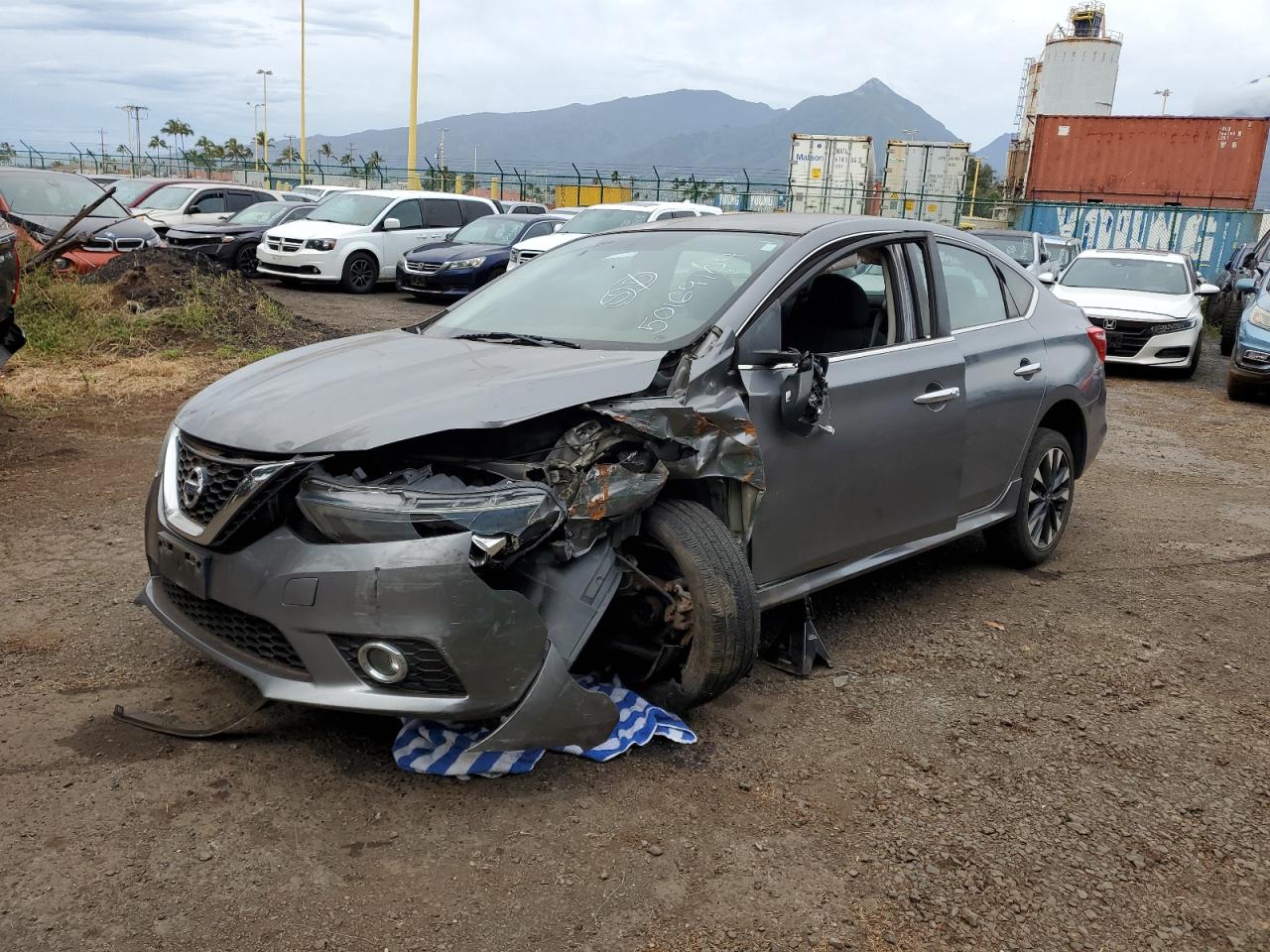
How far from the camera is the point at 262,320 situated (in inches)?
462

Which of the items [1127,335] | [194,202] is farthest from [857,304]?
[194,202]

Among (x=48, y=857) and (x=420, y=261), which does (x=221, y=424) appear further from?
(x=420, y=261)

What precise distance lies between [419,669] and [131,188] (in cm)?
1971

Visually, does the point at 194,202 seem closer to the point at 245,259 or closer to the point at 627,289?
the point at 245,259

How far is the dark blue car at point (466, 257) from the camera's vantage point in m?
16.1

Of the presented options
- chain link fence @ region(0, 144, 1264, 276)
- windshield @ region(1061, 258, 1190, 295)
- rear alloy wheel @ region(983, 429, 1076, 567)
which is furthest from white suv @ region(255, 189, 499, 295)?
rear alloy wheel @ region(983, 429, 1076, 567)

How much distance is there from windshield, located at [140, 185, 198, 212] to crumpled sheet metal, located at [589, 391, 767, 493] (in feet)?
57.5

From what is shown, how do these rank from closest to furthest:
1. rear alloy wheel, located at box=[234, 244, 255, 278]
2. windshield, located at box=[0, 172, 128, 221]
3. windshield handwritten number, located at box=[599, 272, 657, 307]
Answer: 1. windshield handwritten number, located at box=[599, 272, 657, 307]
2. windshield, located at box=[0, 172, 128, 221]
3. rear alloy wheel, located at box=[234, 244, 255, 278]

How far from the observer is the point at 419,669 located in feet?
9.64

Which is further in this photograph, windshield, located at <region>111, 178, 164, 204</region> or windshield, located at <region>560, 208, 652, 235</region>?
windshield, located at <region>111, 178, 164, 204</region>

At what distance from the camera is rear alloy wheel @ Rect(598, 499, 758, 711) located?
3.29 metres

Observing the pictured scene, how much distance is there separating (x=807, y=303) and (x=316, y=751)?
2.54 metres

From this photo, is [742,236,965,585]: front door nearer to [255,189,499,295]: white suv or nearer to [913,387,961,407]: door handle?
[913,387,961,407]: door handle

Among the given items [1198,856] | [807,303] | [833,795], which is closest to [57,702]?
[833,795]
